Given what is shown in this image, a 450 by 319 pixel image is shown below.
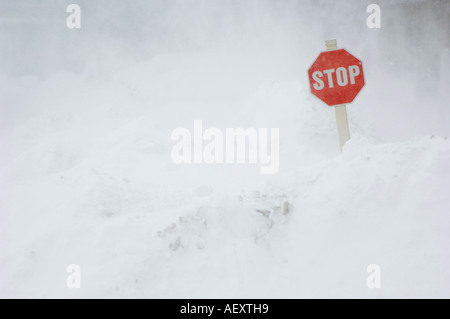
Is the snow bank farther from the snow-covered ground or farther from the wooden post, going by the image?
the wooden post

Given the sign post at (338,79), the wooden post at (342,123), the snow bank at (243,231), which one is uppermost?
the sign post at (338,79)

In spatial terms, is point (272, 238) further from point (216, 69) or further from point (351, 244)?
point (216, 69)

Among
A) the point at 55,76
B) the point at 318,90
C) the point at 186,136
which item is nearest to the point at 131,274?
the point at 318,90

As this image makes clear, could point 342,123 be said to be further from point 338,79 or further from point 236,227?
point 236,227

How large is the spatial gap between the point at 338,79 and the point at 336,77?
47mm

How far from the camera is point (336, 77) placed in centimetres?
595

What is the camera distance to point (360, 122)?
10.6 m

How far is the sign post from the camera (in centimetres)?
584

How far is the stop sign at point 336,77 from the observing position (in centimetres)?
583

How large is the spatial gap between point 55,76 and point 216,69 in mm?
6887

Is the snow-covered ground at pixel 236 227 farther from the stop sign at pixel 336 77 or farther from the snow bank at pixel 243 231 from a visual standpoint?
the stop sign at pixel 336 77

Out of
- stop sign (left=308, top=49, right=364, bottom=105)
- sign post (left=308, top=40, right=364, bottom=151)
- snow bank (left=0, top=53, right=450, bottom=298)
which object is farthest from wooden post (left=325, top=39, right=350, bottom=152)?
snow bank (left=0, top=53, right=450, bottom=298)

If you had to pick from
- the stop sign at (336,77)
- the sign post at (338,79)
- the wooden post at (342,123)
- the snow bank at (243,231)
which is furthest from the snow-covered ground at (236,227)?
the stop sign at (336,77)

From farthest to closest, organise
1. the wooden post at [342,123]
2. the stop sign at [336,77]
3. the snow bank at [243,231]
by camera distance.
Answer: the wooden post at [342,123]
the stop sign at [336,77]
the snow bank at [243,231]
